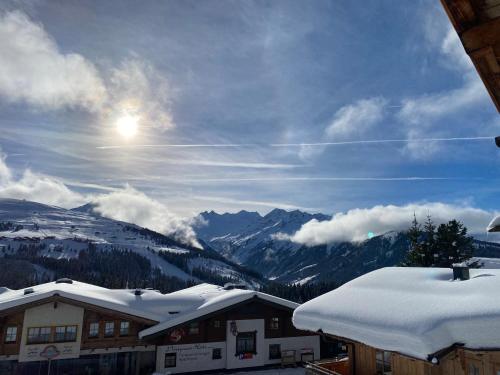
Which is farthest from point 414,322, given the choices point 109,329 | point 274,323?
point 109,329

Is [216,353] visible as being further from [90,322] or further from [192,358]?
[90,322]

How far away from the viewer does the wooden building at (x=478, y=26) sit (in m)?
2.45

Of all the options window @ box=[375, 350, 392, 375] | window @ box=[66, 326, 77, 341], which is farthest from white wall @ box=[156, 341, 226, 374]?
window @ box=[375, 350, 392, 375]

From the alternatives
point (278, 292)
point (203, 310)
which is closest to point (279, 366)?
point (203, 310)

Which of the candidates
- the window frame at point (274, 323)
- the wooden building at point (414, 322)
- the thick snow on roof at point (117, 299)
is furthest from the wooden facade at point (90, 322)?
the wooden building at point (414, 322)

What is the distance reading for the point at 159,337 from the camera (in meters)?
26.9

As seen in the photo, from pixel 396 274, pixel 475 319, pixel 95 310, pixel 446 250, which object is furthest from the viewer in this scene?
pixel 446 250

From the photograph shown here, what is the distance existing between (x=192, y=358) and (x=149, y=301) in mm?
7141

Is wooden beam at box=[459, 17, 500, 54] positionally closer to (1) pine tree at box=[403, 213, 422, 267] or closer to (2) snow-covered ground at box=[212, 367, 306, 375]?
(2) snow-covered ground at box=[212, 367, 306, 375]

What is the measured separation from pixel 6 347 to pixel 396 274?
2483cm

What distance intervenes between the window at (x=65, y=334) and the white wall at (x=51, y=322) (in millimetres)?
259

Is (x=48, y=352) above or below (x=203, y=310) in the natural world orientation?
below

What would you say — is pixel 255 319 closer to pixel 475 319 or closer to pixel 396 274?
pixel 396 274

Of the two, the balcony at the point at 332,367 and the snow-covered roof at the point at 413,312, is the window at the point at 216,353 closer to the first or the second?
the balcony at the point at 332,367
